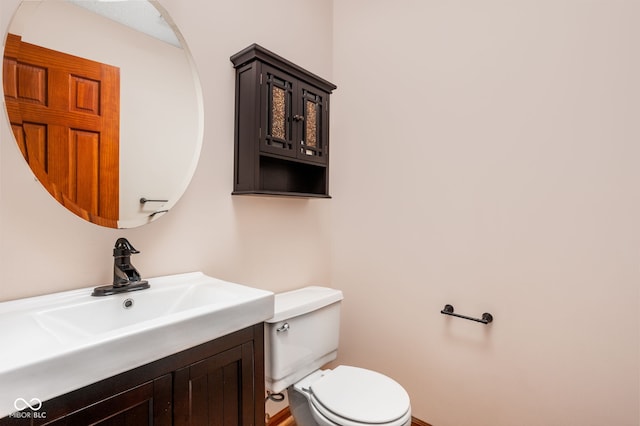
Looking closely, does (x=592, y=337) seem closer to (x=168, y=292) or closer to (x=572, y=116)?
(x=572, y=116)

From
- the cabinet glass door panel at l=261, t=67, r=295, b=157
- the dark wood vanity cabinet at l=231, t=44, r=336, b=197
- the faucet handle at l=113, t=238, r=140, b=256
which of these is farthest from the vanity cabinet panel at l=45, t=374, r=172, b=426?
the cabinet glass door panel at l=261, t=67, r=295, b=157

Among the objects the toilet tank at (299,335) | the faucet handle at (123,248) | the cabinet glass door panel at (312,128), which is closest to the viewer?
the faucet handle at (123,248)

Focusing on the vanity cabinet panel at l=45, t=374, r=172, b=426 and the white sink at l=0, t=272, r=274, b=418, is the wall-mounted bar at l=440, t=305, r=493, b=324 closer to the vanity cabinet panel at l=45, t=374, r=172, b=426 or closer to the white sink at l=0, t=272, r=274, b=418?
the white sink at l=0, t=272, r=274, b=418

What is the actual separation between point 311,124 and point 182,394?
127 cm

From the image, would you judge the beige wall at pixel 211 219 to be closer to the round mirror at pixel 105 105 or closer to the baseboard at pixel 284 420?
the round mirror at pixel 105 105

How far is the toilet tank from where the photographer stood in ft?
4.30

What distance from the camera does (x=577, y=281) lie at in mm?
1273

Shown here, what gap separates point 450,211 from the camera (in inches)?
62.1

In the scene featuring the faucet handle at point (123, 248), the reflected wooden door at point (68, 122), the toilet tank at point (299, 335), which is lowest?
the toilet tank at point (299, 335)

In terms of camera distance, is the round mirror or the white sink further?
the round mirror

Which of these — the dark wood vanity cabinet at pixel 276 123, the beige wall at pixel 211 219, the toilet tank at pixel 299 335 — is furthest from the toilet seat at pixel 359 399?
the dark wood vanity cabinet at pixel 276 123

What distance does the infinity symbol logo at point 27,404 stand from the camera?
56 centimetres

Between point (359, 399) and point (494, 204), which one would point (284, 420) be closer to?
point (359, 399)

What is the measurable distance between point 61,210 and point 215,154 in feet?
1.91
